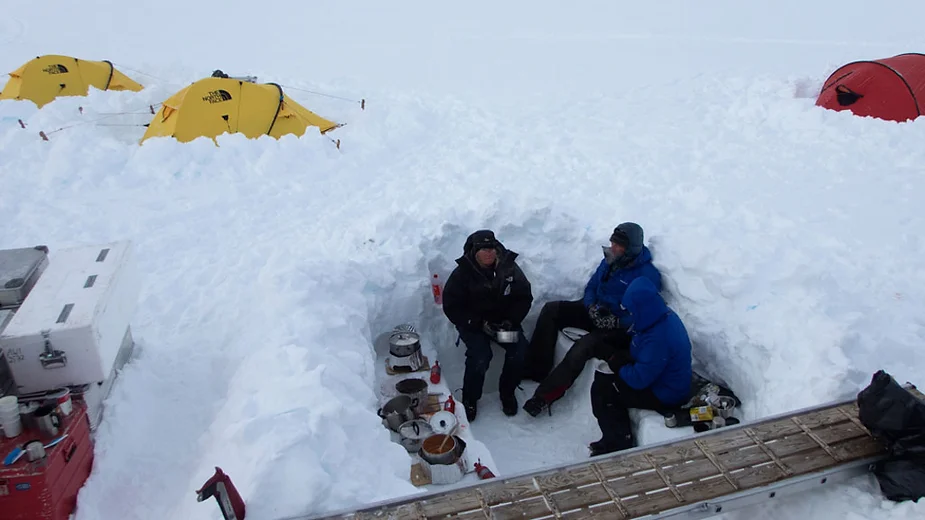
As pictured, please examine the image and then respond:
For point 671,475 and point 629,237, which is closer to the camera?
point 671,475

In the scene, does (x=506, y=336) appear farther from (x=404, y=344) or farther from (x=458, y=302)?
(x=404, y=344)

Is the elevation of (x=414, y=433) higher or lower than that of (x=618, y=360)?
lower

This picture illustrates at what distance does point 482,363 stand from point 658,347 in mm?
1767

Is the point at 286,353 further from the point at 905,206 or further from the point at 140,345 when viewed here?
the point at 905,206

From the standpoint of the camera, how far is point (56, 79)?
45.3 ft

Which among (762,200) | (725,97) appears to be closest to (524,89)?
(725,97)

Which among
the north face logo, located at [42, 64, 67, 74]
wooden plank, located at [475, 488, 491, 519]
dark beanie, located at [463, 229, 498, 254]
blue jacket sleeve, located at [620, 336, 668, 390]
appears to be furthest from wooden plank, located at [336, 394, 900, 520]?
the north face logo, located at [42, 64, 67, 74]

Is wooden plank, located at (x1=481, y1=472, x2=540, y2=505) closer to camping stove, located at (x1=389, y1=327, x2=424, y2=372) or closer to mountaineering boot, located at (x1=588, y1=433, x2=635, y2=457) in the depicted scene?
mountaineering boot, located at (x1=588, y1=433, x2=635, y2=457)

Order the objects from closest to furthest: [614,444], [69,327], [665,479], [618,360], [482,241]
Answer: [665,479] → [69,327] → [614,444] → [618,360] → [482,241]

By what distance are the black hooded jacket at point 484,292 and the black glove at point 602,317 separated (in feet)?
2.05

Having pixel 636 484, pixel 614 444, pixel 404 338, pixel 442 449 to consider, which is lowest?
pixel 614 444

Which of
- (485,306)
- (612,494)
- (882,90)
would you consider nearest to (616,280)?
(485,306)

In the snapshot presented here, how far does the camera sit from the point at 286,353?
4.80m

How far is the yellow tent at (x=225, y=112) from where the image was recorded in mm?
10477
